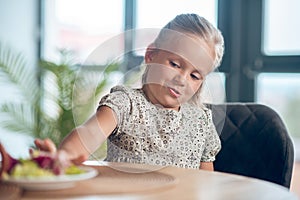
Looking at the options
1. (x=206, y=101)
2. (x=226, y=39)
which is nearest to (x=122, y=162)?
(x=206, y=101)

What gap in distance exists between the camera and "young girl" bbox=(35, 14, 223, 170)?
160 cm

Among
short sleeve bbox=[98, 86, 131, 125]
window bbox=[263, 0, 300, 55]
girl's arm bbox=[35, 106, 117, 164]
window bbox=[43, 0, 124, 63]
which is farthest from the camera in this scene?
window bbox=[43, 0, 124, 63]

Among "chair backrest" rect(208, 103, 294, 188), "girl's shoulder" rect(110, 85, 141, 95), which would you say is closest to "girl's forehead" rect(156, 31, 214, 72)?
"girl's shoulder" rect(110, 85, 141, 95)

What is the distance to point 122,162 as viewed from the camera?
1.58m

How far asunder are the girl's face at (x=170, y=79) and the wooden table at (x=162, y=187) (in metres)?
0.30

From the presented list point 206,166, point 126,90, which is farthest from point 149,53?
point 206,166

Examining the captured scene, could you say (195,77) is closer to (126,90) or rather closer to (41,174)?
(126,90)

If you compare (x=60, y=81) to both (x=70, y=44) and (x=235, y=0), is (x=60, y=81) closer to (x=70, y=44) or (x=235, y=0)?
(x=70, y=44)

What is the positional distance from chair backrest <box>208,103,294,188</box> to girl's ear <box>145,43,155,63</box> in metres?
0.30

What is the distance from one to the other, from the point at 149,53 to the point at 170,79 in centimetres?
18

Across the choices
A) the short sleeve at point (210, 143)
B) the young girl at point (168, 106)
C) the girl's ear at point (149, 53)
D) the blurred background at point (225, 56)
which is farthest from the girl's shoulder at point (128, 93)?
the blurred background at point (225, 56)

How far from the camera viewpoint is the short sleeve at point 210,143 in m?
A: 1.78

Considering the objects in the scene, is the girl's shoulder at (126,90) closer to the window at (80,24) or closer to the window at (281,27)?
the window at (281,27)

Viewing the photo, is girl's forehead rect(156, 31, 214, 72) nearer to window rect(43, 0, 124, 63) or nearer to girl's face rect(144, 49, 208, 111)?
girl's face rect(144, 49, 208, 111)
